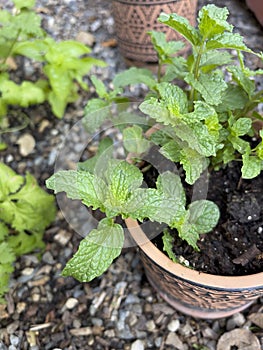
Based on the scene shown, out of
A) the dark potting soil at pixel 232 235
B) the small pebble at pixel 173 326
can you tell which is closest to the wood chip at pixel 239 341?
the small pebble at pixel 173 326

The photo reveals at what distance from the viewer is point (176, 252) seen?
3.75ft

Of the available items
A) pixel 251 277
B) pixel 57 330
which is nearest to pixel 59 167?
pixel 57 330

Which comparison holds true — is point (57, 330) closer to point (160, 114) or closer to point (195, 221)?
point (195, 221)

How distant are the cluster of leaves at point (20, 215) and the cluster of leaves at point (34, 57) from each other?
42 cm

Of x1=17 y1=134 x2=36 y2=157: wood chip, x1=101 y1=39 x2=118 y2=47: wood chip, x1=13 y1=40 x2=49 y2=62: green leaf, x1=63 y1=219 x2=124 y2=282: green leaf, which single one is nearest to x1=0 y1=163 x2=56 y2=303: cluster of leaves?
x1=17 y1=134 x2=36 y2=157: wood chip

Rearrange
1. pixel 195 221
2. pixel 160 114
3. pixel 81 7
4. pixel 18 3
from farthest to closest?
1. pixel 81 7
2. pixel 18 3
3. pixel 195 221
4. pixel 160 114

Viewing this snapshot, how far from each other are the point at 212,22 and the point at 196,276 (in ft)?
1.92

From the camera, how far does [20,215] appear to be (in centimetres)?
140

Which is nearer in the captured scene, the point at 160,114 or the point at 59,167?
the point at 160,114

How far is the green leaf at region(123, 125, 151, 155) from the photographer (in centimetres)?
117

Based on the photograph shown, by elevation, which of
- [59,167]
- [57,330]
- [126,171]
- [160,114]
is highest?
[160,114]

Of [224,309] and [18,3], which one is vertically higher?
[18,3]

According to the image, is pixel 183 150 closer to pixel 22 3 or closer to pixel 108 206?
pixel 108 206

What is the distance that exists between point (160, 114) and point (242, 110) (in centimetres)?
33
